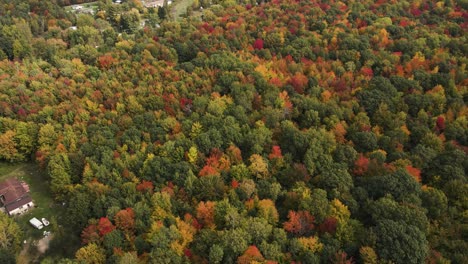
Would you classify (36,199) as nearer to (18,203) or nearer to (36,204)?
(36,204)

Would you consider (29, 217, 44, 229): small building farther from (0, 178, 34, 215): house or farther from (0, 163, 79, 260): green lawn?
(0, 178, 34, 215): house

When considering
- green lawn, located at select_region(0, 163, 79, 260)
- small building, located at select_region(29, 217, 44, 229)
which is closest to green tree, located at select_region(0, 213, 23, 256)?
green lawn, located at select_region(0, 163, 79, 260)

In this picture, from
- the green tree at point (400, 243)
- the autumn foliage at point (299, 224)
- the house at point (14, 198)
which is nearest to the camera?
the green tree at point (400, 243)

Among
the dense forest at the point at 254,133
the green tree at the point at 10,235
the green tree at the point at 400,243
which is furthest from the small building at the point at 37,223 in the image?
the green tree at the point at 400,243

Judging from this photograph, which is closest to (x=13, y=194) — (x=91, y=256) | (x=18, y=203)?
(x=18, y=203)

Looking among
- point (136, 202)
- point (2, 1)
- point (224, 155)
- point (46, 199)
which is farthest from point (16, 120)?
point (2, 1)

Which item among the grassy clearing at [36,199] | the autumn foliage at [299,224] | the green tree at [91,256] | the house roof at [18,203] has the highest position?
the autumn foliage at [299,224]

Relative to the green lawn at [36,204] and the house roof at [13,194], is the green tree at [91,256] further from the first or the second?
the house roof at [13,194]
